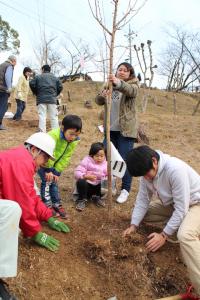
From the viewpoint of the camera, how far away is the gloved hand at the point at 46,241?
2.81 m

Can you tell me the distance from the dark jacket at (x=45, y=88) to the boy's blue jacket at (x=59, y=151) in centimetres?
359

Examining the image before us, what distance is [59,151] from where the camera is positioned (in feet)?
11.4

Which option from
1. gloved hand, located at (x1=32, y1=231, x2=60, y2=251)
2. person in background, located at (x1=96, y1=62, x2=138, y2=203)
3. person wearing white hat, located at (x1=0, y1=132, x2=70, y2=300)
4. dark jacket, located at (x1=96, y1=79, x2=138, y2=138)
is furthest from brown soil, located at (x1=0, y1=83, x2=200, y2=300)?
dark jacket, located at (x1=96, y1=79, x2=138, y2=138)

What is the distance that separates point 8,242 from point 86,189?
5.82 feet

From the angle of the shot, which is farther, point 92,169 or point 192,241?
point 92,169

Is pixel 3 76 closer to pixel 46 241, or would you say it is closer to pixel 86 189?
pixel 86 189

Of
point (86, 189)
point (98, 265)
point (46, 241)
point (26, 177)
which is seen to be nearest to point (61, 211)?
point (86, 189)

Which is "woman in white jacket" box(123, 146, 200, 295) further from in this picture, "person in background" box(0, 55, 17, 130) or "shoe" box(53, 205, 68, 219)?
"person in background" box(0, 55, 17, 130)

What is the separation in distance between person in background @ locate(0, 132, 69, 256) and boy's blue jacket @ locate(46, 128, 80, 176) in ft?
2.13

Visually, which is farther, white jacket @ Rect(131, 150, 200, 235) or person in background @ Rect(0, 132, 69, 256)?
white jacket @ Rect(131, 150, 200, 235)

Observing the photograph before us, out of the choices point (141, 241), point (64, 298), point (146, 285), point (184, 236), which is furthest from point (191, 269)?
point (64, 298)

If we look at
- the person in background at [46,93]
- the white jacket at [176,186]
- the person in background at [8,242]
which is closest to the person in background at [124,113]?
the white jacket at [176,186]

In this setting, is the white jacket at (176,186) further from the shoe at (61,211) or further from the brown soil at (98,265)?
the shoe at (61,211)

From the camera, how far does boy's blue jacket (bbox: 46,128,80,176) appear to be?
3.42 metres
